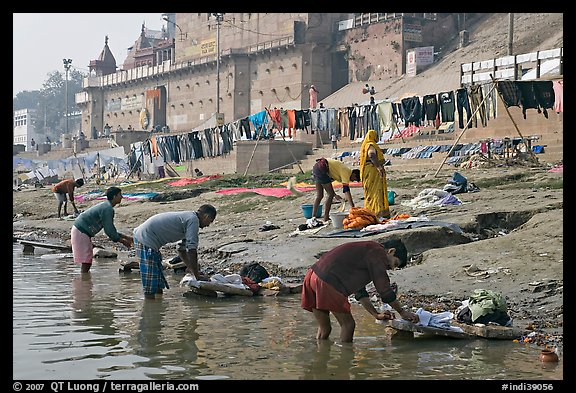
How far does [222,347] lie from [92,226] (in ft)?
15.0

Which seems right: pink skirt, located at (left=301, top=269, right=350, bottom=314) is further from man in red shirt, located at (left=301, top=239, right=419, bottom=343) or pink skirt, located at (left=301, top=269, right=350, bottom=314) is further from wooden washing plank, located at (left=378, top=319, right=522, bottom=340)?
wooden washing plank, located at (left=378, top=319, right=522, bottom=340)

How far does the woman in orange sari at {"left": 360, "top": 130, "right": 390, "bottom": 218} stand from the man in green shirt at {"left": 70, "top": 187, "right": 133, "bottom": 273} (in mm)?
3884

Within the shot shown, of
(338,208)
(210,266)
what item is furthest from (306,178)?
(210,266)

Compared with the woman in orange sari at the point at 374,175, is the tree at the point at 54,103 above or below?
above

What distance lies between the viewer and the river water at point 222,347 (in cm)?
522

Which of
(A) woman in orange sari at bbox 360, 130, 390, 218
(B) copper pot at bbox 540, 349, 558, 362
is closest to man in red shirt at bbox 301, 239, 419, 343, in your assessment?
(B) copper pot at bbox 540, 349, 558, 362

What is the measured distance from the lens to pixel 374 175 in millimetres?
11586

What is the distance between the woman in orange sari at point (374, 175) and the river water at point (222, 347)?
11.8ft

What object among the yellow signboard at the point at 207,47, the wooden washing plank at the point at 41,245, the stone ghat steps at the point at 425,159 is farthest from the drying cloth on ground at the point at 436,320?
the yellow signboard at the point at 207,47

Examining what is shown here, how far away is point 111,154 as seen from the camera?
1684 inches

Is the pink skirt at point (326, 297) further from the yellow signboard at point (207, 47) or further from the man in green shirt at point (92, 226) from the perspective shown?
the yellow signboard at point (207, 47)

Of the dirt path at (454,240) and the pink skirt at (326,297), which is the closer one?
the pink skirt at (326,297)

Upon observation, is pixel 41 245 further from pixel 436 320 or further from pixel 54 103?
pixel 54 103
